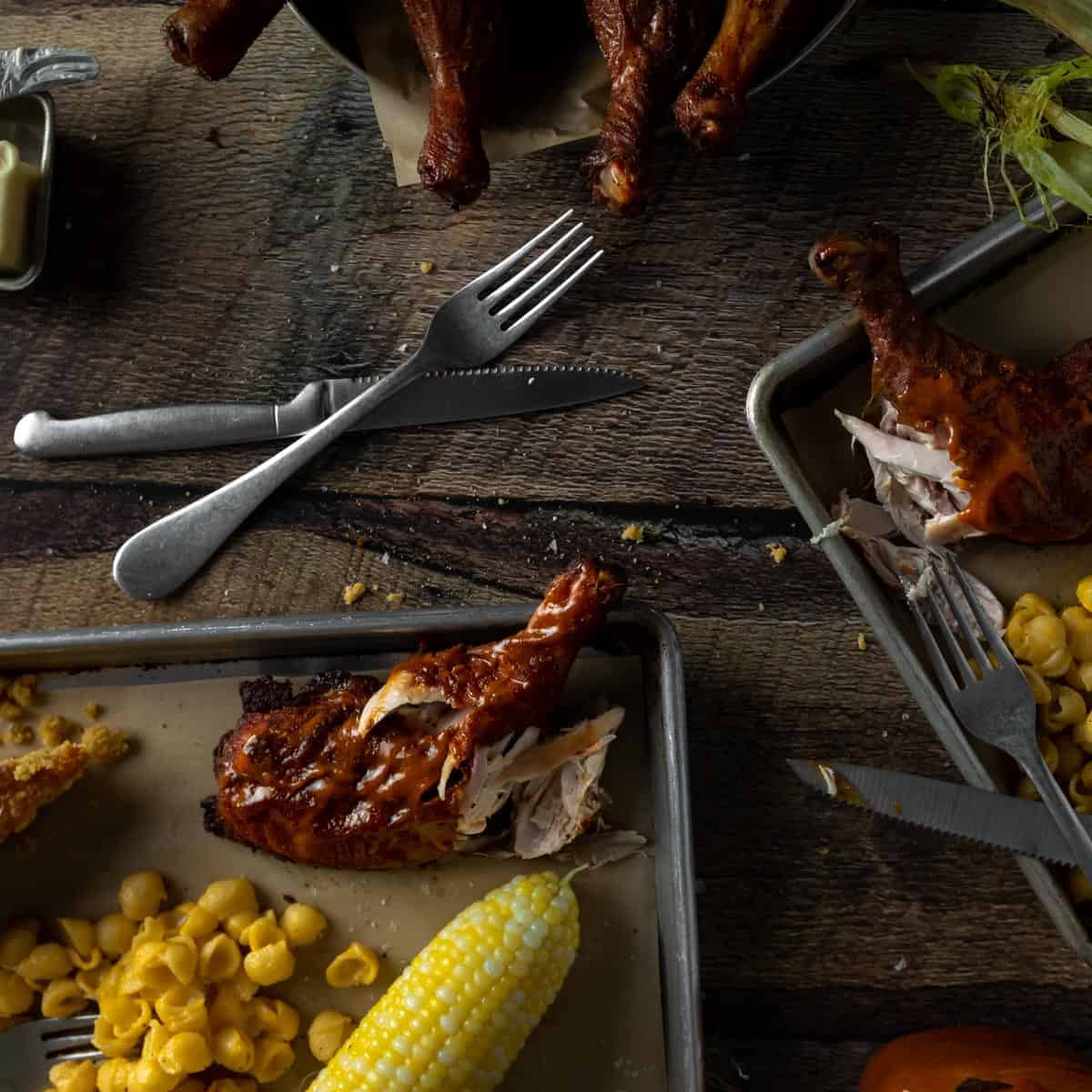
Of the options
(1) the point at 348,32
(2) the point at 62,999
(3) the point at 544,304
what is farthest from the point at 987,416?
(2) the point at 62,999

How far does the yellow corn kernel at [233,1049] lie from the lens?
56.7 inches

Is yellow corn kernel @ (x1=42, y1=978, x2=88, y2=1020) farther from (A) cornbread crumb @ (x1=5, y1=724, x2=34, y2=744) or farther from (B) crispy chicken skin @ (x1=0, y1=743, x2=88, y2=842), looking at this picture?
(A) cornbread crumb @ (x1=5, y1=724, x2=34, y2=744)

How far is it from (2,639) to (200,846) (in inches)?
14.8

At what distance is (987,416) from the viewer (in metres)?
1.46

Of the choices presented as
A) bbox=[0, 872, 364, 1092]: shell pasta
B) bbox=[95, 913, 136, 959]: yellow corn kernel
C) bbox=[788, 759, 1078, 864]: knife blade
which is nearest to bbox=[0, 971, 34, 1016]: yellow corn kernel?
bbox=[0, 872, 364, 1092]: shell pasta

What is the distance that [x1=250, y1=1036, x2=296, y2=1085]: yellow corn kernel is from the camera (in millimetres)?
1467

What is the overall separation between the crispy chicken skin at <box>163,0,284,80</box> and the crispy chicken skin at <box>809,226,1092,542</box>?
76 centimetres

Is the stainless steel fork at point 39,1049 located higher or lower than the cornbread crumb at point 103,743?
lower

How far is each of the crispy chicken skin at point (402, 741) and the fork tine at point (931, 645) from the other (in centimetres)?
40

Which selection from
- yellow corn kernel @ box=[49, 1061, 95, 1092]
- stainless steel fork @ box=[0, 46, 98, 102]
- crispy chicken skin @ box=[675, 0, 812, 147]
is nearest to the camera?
crispy chicken skin @ box=[675, 0, 812, 147]

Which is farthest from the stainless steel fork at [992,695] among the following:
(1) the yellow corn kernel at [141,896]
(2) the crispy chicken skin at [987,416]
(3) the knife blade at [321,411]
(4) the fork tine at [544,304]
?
(1) the yellow corn kernel at [141,896]

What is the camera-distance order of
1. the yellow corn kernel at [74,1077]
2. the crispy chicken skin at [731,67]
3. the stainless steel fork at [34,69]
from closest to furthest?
the crispy chicken skin at [731,67]
the yellow corn kernel at [74,1077]
the stainless steel fork at [34,69]

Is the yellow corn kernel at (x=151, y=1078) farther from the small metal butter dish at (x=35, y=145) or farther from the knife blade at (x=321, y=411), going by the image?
the small metal butter dish at (x=35, y=145)

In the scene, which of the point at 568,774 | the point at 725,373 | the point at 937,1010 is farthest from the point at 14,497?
the point at 937,1010
